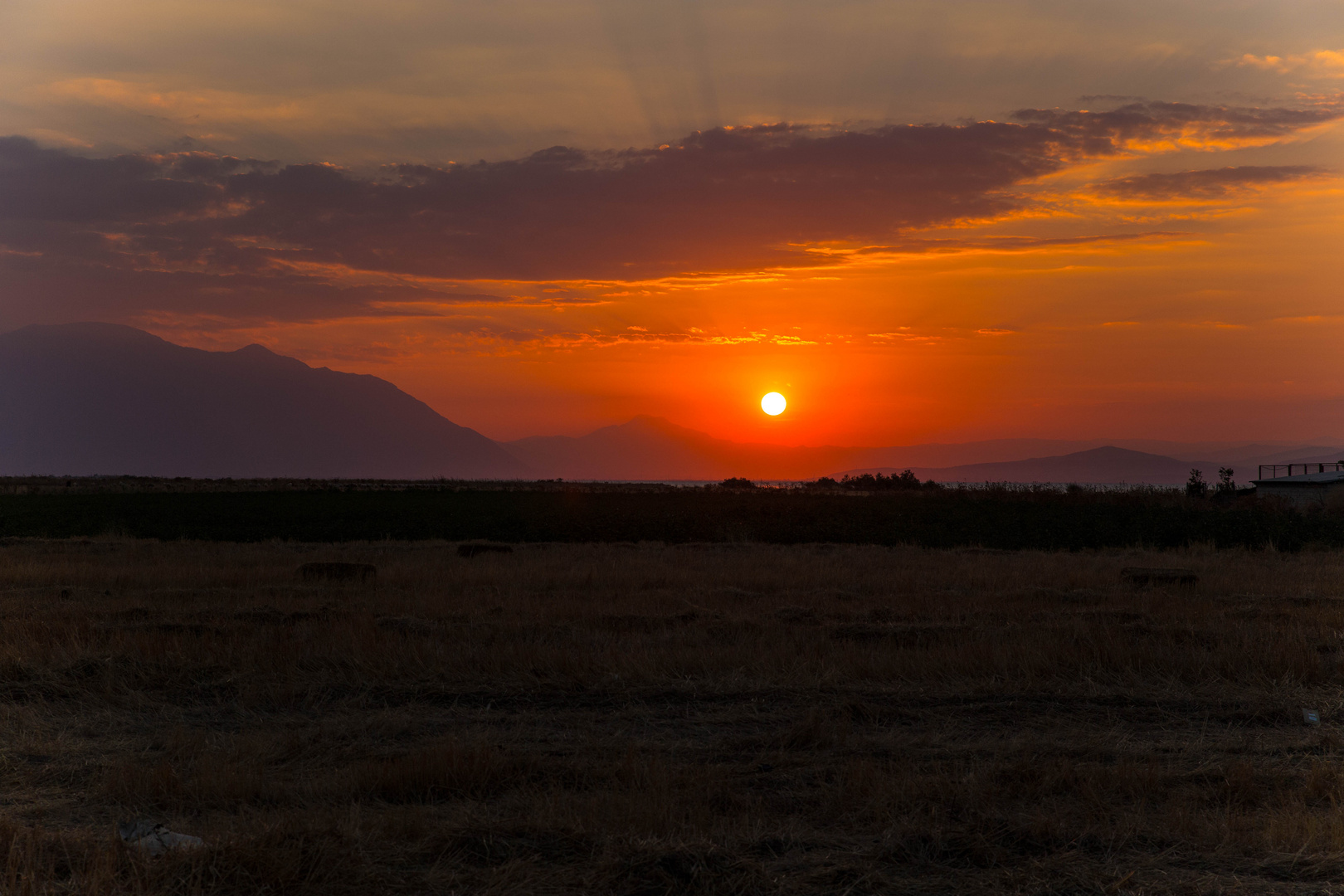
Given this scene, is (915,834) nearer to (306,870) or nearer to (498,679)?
(306,870)

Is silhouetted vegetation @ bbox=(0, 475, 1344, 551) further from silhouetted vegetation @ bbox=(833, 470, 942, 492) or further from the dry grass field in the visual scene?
silhouetted vegetation @ bbox=(833, 470, 942, 492)

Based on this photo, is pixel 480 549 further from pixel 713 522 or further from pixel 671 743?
pixel 671 743

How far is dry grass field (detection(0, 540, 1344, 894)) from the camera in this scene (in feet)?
20.2

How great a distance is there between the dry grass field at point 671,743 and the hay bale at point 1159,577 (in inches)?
82.8

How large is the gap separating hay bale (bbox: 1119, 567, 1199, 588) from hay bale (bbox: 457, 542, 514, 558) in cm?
1695

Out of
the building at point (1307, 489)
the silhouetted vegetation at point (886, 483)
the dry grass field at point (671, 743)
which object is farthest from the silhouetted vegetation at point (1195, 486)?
the dry grass field at point (671, 743)

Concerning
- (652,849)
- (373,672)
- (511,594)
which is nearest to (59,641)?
(373,672)

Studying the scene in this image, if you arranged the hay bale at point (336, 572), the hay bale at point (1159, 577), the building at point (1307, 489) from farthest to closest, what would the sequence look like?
the building at point (1307, 489) → the hay bale at point (336, 572) → the hay bale at point (1159, 577)

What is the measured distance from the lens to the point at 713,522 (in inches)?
1991

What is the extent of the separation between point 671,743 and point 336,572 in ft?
48.4

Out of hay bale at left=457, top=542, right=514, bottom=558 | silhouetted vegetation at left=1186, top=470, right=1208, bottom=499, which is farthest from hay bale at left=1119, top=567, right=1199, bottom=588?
silhouetted vegetation at left=1186, top=470, right=1208, bottom=499

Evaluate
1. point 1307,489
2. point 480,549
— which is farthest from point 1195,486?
point 480,549

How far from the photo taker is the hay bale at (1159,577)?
21.0 metres

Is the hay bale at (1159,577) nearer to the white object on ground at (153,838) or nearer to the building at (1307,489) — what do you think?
the white object on ground at (153,838)
